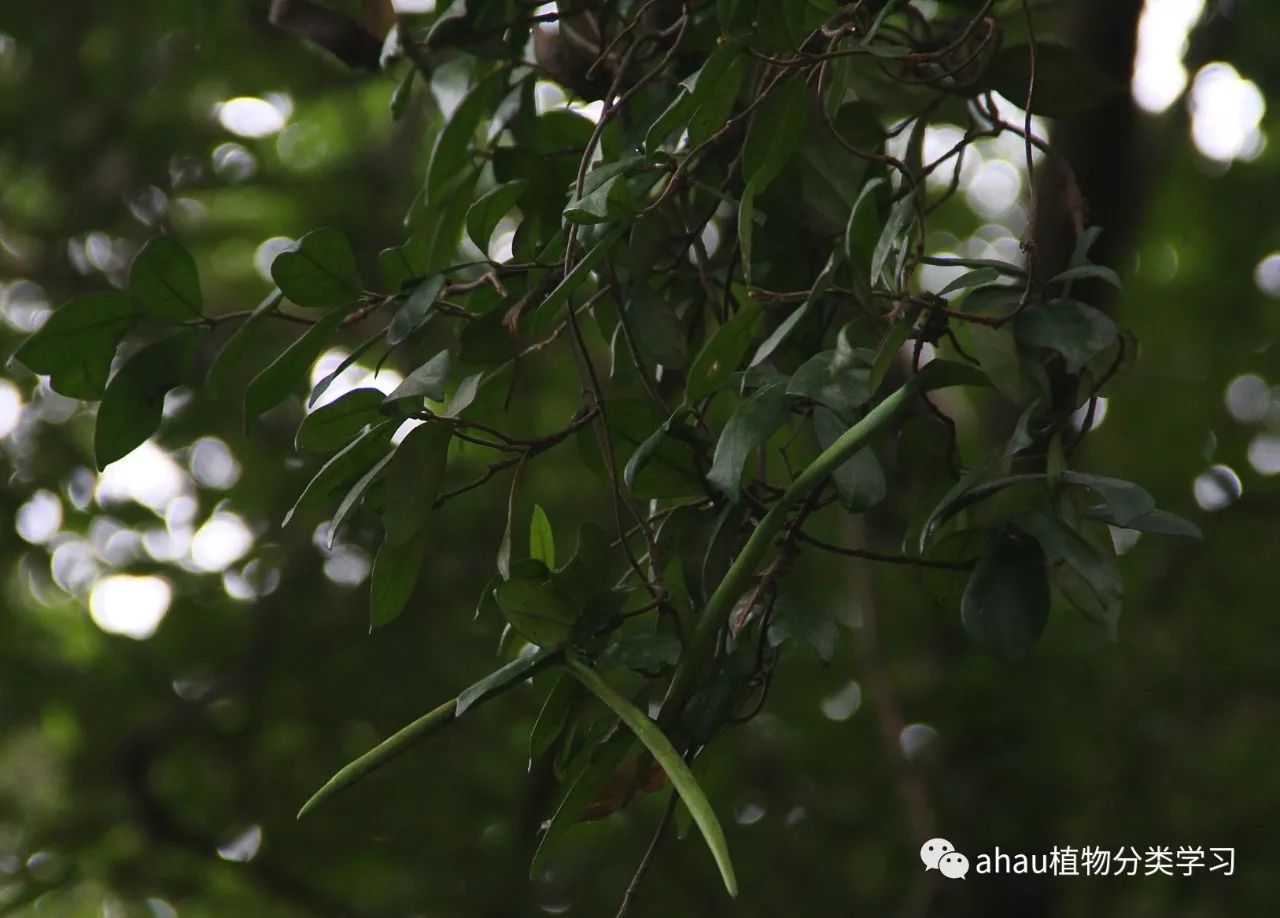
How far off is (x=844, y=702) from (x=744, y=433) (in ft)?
4.44

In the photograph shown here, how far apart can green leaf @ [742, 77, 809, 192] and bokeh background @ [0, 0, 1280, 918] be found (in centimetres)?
86

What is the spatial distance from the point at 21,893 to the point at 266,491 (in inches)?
22.1

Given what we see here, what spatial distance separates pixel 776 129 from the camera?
1.79 ft

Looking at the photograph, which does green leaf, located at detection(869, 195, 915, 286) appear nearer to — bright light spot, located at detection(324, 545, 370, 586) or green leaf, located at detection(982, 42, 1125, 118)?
green leaf, located at detection(982, 42, 1125, 118)

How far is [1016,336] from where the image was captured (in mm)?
515

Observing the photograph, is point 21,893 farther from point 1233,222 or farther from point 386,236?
point 1233,222

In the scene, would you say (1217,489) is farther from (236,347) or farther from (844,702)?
(236,347)

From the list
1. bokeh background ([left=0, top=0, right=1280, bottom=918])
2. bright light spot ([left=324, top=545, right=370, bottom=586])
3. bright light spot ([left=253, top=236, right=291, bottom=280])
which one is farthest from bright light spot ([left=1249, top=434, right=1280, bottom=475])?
bright light spot ([left=253, top=236, right=291, bottom=280])

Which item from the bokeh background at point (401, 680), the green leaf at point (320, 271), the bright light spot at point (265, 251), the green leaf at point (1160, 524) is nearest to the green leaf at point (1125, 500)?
the green leaf at point (1160, 524)

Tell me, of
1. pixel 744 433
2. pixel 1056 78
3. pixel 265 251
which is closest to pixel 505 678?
pixel 744 433

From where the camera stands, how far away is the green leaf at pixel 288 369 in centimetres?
57

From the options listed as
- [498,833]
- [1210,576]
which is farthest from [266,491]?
[1210,576]

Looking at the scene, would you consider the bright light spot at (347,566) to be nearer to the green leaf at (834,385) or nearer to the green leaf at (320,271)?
the green leaf at (320,271)

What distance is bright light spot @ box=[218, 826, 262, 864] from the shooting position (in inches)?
61.7
